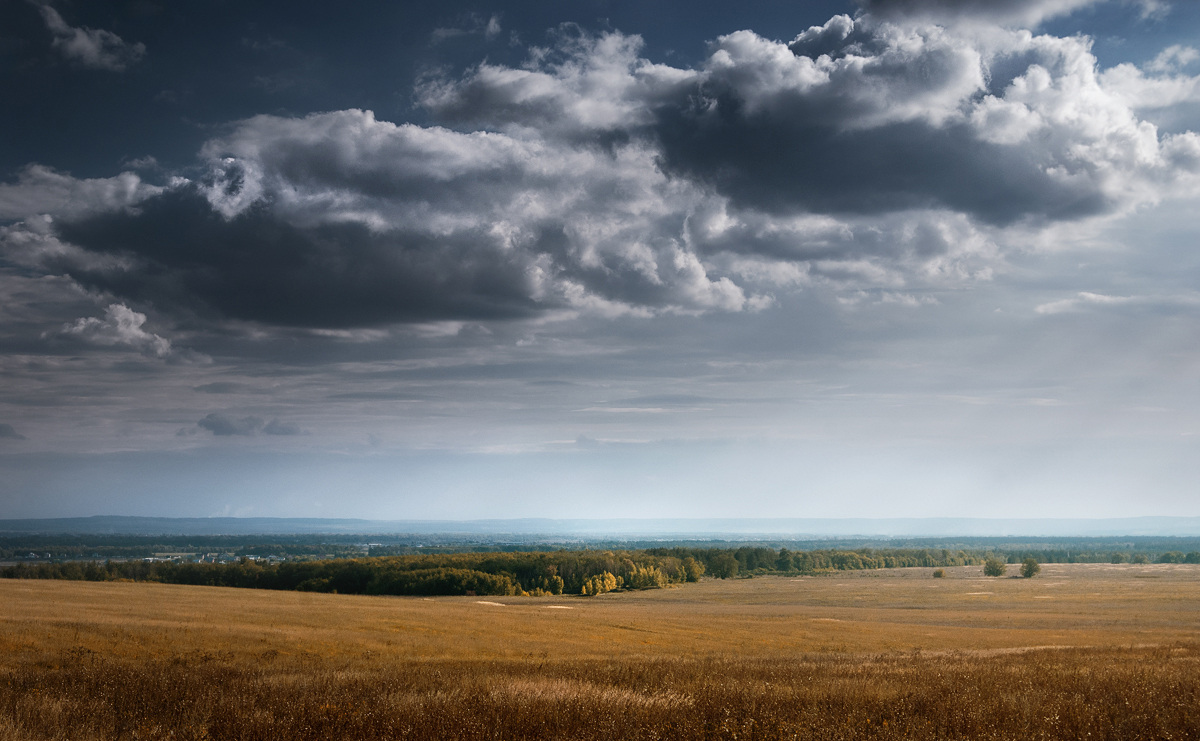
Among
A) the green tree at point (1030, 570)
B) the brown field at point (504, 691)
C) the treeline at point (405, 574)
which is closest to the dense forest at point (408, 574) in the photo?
the treeline at point (405, 574)

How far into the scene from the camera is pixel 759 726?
9719 millimetres

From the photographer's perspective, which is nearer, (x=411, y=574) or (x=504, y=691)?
(x=504, y=691)

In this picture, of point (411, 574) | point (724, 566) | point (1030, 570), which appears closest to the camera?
point (411, 574)

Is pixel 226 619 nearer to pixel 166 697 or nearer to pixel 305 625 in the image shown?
pixel 305 625

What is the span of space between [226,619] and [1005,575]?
7217 inches

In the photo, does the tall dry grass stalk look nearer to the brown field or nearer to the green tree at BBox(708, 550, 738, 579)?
the brown field

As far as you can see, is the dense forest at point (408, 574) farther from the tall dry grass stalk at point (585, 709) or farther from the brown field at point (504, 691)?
the tall dry grass stalk at point (585, 709)

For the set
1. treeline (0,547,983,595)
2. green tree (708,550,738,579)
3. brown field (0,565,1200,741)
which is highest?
brown field (0,565,1200,741)

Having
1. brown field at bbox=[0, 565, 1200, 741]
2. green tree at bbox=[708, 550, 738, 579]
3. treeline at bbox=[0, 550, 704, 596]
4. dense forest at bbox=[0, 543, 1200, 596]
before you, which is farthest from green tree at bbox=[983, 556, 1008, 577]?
brown field at bbox=[0, 565, 1200, 741]

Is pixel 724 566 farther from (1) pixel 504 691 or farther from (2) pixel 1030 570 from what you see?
(1) pixel 504 691

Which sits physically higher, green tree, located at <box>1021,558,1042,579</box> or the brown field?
the brown field

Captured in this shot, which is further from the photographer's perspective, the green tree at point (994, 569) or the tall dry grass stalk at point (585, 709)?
the green tree at point (994, 569)

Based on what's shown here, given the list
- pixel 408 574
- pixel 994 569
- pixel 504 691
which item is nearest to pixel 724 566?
pixel 994 569

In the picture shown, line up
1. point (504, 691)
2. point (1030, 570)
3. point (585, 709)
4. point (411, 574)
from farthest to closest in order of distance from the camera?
point (1030, 570), point (411, 574), point (504, 691), point (585, 709)
